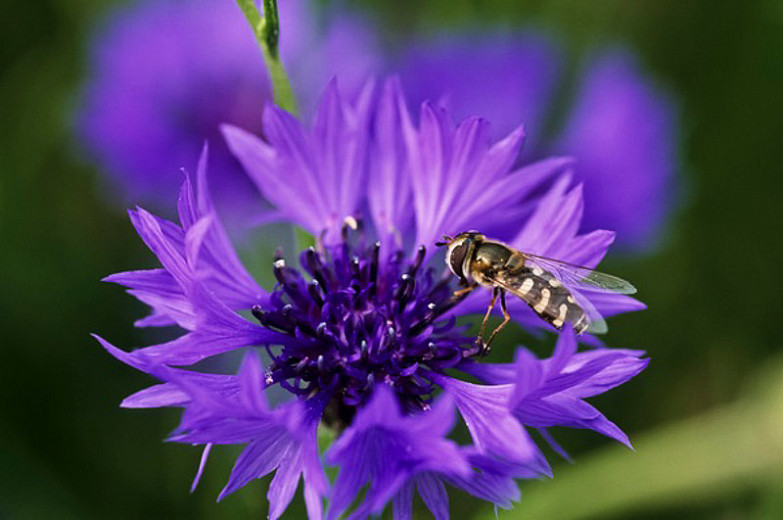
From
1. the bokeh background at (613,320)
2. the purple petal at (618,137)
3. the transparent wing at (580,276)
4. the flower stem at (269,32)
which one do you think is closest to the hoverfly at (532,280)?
the transparent wing at (580,276)

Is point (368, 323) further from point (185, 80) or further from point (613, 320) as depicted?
point (185, 80)

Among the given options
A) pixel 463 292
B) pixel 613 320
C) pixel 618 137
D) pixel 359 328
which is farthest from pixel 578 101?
pixel 359 328

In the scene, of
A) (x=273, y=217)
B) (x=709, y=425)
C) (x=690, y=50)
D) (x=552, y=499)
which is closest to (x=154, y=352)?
(x=273, y=217)

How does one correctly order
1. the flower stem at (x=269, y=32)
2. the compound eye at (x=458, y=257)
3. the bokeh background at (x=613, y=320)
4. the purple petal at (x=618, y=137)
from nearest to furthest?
the flower stem at (x=269, y=32) < the compound eye at (x=458, y=257) < the bokeh background at (x=613, y=320) < the purple petal at (x=618, y=137)

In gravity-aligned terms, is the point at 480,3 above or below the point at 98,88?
above

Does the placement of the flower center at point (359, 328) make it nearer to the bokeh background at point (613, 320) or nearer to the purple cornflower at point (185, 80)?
the bokeh background at point (613, 320)

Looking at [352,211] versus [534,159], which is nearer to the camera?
[352,211]

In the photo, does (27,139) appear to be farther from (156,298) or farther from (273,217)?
(156,298)
